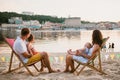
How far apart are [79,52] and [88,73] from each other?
41 centimetres

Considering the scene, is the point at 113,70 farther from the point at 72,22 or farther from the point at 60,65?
the point at 72,22

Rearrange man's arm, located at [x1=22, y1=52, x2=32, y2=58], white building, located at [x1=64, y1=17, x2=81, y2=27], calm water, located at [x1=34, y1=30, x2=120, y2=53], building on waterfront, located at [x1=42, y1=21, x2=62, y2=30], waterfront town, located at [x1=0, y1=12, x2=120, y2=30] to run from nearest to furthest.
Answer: man's arm, located at [x1=22, y1=52, x2=32, y2=58] < calm water, located at [x1=34, y1=30, x2=120, y2=53] < waterfront town, located at [x1=0, y1=12, x2=120, y2=30] < building on waterfront, located at [x1=42, y1=21, x2=62, y2=30] < white building, located at [x1=64, y1=17, x2=81, y2=27]

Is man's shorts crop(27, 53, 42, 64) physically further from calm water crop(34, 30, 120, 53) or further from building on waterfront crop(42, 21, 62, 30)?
building on waterfront crop(42, 21, 62, 30)

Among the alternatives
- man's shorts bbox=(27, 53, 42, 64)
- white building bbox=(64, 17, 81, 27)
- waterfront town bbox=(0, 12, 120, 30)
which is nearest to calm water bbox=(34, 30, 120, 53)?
man's shorts bbox=(27, 53, 42, 64)

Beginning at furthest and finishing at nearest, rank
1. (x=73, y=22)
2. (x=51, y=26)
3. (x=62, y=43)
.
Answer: (x=73, y=22), (x=51, y=26), (x=62, y=43)

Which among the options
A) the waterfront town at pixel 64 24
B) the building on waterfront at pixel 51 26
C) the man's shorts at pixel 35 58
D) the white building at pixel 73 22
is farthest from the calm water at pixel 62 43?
the white building at pixel 73 22

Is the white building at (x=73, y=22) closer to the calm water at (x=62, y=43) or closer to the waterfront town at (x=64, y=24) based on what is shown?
the waterfront town at (x=64, y=24)

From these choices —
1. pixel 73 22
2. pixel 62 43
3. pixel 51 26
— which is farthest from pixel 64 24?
pixel 62 43

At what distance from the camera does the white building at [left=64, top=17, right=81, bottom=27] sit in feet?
343

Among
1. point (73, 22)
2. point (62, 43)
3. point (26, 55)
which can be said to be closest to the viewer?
point (26, 55)

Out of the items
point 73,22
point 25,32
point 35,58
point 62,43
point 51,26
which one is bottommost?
point 51,26

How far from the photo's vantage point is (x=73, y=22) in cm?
10744

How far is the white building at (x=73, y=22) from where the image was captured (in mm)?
104625

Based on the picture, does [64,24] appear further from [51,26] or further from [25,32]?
[25,32]
